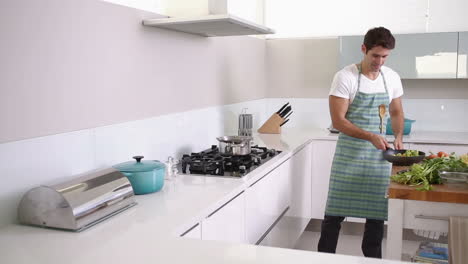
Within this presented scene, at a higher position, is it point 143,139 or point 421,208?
point 143,139

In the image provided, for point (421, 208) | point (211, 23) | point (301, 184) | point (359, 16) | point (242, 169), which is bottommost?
point (301, 184)

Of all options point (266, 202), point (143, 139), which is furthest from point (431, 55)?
point (143, 139)

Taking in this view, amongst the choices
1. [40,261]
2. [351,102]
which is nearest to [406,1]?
[351,102]

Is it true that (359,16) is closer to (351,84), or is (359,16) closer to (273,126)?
(273,126)

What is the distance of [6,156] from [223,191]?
35.5 inches

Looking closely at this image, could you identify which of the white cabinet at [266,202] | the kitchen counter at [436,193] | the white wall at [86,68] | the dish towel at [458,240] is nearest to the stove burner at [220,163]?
the white cabinet at [266,202]

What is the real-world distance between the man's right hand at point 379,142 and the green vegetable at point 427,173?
434 millimetres

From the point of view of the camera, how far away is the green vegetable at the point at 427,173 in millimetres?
2221

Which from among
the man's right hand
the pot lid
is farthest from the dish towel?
the pot lid

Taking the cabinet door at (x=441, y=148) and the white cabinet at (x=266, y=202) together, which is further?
the cabinet door at (x=441, y=148)

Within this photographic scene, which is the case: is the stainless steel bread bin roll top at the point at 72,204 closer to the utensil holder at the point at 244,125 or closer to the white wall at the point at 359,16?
the utensil holder at the point at 244,125

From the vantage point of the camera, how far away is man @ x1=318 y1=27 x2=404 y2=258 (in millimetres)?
2922

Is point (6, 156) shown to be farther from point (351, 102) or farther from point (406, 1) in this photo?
point (406, 1)

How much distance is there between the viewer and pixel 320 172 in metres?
4.07
